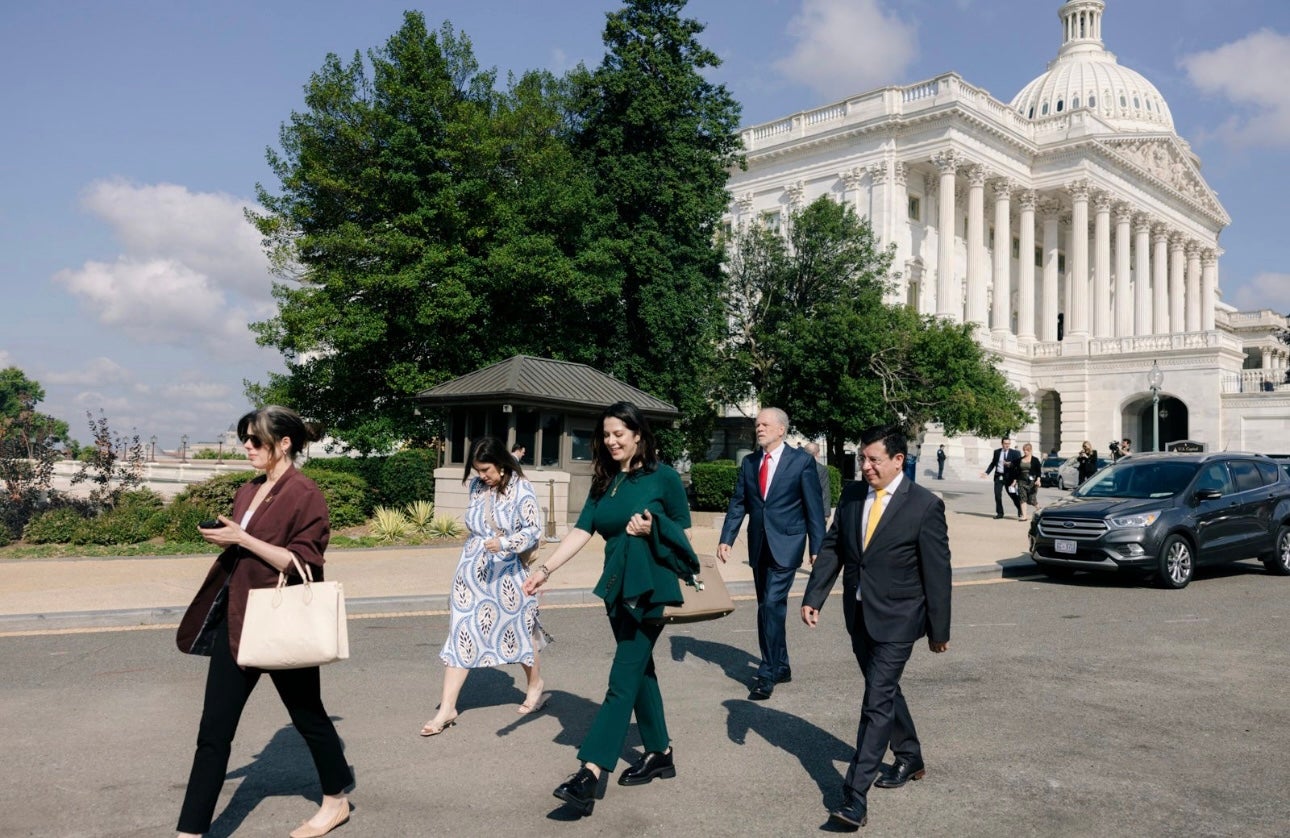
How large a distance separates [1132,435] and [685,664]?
55.2 m

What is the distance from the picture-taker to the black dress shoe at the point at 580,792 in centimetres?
462

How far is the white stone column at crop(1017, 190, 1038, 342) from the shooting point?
59688mm

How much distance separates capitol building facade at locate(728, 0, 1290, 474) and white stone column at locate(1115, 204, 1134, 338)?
0.41ft

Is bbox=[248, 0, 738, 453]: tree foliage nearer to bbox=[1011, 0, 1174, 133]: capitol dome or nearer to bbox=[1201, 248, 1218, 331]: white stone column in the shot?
bbox=[1011, 0, 1174, 133]: capitol dome

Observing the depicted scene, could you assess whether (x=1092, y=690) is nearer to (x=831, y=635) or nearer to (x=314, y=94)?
(x=831, y=635)

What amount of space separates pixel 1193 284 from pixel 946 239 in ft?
109

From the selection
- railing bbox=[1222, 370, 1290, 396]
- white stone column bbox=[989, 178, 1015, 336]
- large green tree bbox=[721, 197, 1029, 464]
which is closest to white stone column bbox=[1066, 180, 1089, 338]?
white stone column bbox=[989, 178, 1015, 336]

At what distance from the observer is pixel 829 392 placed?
34250 millimetres

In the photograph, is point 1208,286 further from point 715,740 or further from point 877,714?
point 877,714

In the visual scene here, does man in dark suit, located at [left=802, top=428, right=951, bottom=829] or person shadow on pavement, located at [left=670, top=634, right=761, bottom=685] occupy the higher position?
man in dark suit, located at [left=802, top=428, right=951, bottom=829]

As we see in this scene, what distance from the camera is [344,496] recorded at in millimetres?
20266

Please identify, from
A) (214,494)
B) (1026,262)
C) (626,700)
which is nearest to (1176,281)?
(1026,262)

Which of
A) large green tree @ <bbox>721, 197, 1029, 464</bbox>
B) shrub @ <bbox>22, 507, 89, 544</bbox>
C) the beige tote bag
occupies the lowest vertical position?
shrub @ <bbox>22, 507, 89, 544</bbox>

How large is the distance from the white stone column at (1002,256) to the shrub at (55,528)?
4891cm
